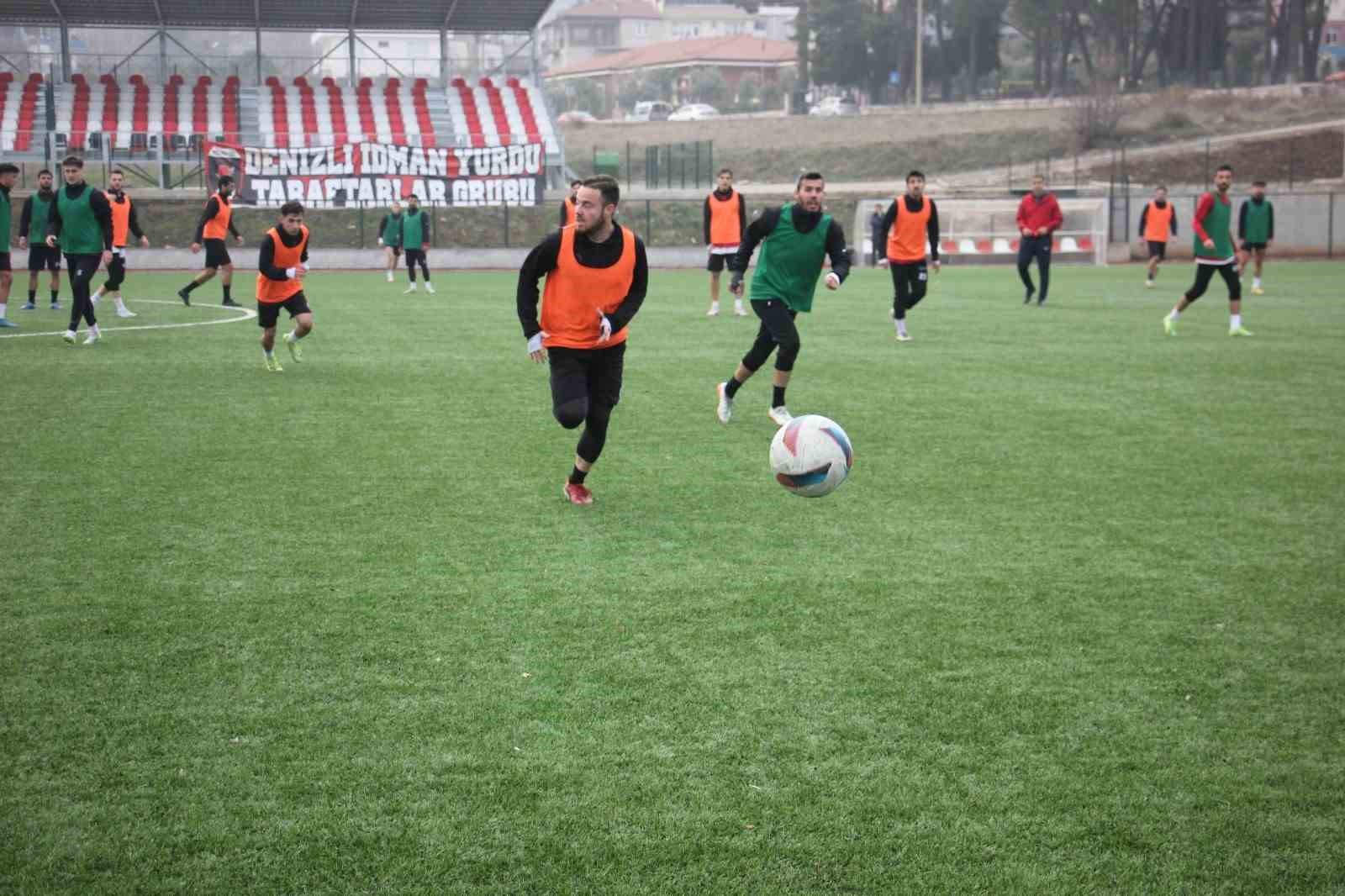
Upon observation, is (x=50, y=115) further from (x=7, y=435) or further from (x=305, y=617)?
(x=305, y=617)

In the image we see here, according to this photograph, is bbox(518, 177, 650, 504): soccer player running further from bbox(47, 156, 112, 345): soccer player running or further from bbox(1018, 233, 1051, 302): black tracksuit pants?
bbox(1018, 233, 1051, 302): black tracksuit pants

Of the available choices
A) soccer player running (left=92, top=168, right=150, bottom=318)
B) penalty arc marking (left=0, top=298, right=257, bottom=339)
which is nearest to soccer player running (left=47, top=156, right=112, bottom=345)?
penalty arc marking (left=0, top=298, right=257, bottom=339)

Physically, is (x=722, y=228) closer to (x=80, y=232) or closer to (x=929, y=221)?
(x=929, y=221)

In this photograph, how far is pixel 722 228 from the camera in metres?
22.5

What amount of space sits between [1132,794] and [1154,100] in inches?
2718

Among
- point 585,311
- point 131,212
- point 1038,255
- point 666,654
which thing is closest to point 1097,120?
point 1038,255

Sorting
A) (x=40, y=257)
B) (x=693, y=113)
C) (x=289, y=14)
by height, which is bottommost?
(x=40, y=257)

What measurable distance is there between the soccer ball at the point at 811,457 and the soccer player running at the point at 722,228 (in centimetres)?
1437

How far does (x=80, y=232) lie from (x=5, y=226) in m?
1.17

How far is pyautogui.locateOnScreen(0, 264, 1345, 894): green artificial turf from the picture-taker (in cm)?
404

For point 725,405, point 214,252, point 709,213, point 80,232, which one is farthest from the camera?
point 214,252

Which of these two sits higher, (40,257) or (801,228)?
(801,228)

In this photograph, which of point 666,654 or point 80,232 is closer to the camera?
point 666,654

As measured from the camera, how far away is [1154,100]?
6725 centimetres
